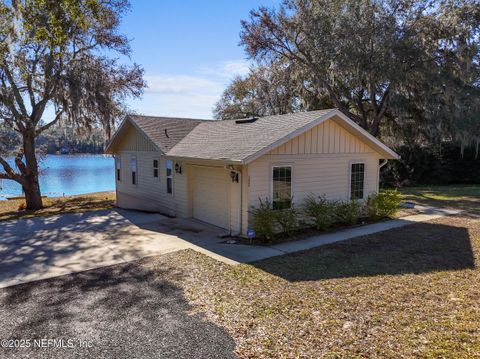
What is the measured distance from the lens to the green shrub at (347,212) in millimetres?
10305

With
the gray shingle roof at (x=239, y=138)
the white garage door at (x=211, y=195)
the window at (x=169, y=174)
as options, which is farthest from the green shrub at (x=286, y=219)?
the window at (x=169, y=174)

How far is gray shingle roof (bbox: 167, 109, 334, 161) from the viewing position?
349 inches

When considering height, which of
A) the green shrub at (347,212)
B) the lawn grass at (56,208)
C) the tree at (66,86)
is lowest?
the lawn grass at (56,208)

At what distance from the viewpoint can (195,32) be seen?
13.8m

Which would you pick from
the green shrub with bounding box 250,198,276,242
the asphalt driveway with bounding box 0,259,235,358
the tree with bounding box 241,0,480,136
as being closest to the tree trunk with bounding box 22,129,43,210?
the asphalt driveway with bounding box 0,259,235,358

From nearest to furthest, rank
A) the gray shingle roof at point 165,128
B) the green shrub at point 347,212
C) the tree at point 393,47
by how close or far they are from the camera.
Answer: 1. the green shrub at point 347,212
2. the gray shingle roof at point 165,128
3. the tree at point 393,47

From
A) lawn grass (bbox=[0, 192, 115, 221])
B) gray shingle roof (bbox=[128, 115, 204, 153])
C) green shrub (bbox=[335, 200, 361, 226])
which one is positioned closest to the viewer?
green shrub (bbox=[335, 200, 361, 226])

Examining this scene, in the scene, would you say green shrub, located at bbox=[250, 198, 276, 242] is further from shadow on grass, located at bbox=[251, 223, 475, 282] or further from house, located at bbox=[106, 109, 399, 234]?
shadow on grass, located at bbox=[251, 223, 475, 282]

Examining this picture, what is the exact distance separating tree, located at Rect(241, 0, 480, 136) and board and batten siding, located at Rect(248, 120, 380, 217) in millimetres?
7341

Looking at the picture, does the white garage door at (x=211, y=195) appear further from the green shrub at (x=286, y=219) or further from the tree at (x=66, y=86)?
the tree at (x=66, y=86)

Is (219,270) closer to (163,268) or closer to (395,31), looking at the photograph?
(163,268)

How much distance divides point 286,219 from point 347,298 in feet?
12.4

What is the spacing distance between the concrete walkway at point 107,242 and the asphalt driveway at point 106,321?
1.03 meters

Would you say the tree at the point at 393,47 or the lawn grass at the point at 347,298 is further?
the tree at the point at 393,47
